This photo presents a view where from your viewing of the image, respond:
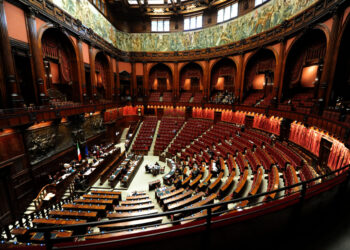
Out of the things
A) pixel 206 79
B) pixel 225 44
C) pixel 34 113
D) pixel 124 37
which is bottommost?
pixel 34 113

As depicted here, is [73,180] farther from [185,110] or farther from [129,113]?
[185,110]

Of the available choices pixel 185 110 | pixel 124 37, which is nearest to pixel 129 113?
pixel 185 110

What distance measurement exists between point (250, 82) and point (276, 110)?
613 centimetres

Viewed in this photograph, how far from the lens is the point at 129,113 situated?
68.2 ft

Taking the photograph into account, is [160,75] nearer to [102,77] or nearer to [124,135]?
[102,77]

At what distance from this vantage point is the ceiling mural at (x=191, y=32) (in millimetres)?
11980

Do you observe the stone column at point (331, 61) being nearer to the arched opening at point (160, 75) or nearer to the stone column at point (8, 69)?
the stone column at point (8, 69)

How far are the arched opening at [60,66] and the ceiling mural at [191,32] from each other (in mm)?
2272

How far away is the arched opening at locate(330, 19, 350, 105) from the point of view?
26.5 ft

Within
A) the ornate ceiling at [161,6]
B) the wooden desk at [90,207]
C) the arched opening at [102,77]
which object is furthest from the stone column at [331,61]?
the arched opening at [102,77]

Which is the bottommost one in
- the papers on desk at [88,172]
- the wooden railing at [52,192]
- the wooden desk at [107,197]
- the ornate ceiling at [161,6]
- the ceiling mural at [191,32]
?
the wooden railing at [52,192]

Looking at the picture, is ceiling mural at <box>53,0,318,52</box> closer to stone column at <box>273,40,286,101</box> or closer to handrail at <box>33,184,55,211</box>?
stone column at <box>273,40,286,101</box>

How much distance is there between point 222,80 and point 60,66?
16911mm

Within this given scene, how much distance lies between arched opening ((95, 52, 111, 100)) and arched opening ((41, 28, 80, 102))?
3.77 metres
